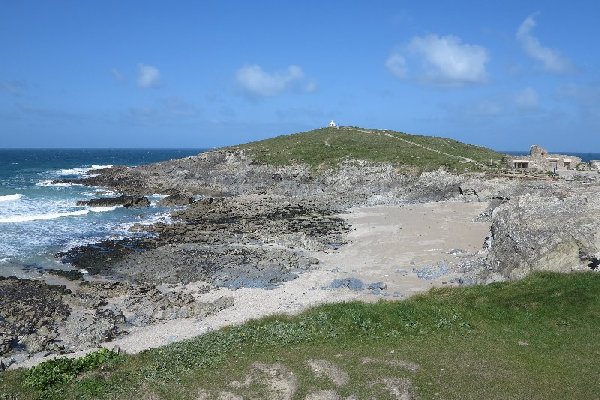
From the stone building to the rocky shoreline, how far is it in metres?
6.71

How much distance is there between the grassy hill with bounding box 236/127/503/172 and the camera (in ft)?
281

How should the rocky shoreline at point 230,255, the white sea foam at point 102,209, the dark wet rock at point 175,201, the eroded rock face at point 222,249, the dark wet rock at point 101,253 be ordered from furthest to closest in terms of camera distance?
the dark wet rock at point 175,201 < the white sea foam at point 102,209 < the dark wet rock at point 101,253 < the eroded rock face at point 222,249 < the rocky shoreline at point 230,255

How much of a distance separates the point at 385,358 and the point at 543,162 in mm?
62392

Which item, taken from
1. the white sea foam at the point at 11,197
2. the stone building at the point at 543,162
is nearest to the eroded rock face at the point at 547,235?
the stone building at the point at 543,162

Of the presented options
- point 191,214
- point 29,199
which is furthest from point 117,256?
point 29,199

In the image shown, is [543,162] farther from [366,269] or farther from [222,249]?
[222,249]

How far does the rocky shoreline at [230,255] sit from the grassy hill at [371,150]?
11273 millimetres

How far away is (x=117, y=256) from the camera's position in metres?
42.4

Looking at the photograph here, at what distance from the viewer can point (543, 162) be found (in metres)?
71.1

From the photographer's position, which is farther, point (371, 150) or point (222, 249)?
point (371, 150)

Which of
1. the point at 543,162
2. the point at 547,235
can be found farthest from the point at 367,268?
the point at 543,162

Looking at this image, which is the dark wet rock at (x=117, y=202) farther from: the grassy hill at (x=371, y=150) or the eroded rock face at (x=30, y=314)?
the eroded rock face at (x=30, y=314)

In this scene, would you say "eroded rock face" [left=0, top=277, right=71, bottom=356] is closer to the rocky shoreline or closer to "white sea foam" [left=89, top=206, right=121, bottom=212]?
the rocky shoreline

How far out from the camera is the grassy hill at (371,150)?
85.5 metres
